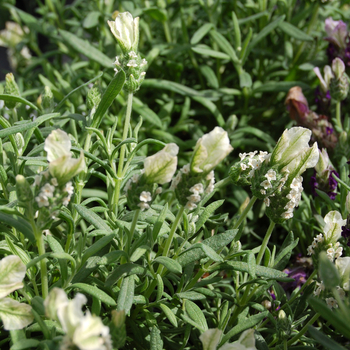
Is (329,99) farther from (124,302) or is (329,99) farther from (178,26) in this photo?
(124,302)

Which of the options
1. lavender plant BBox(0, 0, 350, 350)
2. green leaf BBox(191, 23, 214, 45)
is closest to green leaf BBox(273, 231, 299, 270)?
lavender plant BBox(0, 0, 350, 350)

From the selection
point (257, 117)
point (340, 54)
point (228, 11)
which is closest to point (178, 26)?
point (228, 11)

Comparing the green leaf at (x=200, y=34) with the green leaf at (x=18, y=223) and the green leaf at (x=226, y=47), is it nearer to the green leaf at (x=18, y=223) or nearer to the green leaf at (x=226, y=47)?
the green leaf at (x=226, y=47)

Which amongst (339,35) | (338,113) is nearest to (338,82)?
(338,113)

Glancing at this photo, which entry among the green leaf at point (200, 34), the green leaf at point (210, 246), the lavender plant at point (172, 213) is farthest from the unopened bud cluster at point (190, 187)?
the green leaf at point (200, 34)

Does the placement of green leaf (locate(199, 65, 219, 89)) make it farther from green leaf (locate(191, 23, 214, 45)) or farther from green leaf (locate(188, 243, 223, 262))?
green leaf (locate(188, 243, 223, 262))
